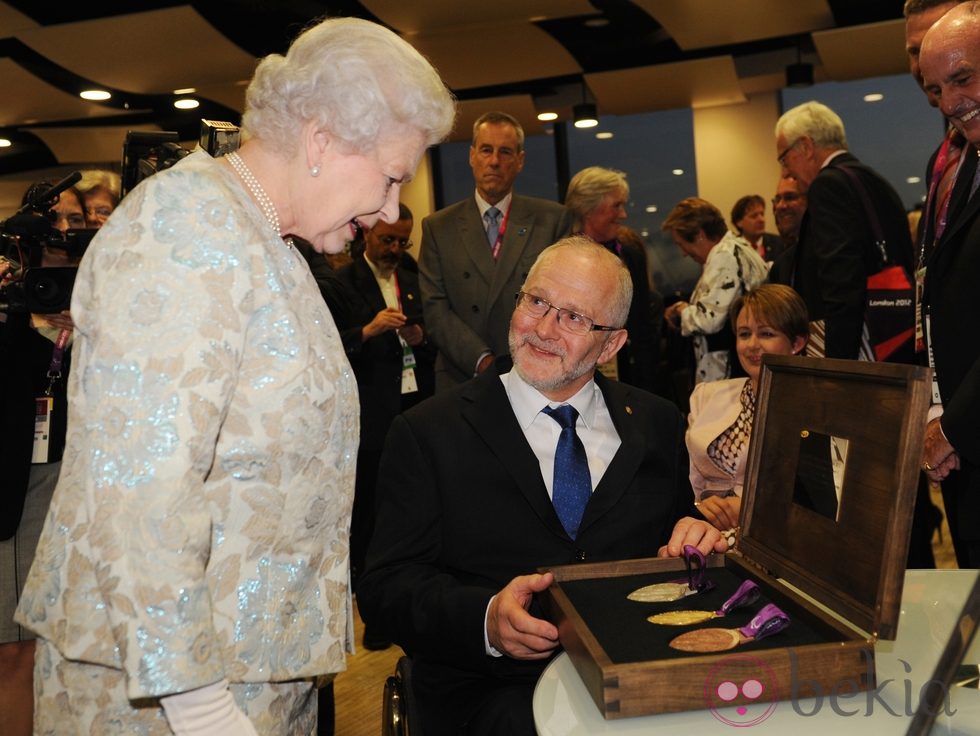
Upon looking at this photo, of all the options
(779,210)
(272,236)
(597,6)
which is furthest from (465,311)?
(597,6)

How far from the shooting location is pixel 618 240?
15.2ft

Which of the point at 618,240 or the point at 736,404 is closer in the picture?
the point at 736,404

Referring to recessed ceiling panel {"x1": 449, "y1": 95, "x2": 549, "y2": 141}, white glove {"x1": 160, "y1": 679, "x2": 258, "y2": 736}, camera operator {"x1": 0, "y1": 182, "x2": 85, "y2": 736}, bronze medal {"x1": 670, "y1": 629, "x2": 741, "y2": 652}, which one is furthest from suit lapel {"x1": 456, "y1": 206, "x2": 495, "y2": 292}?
recessed ceiling panel {"x1": 449, "y1": 95, "x2": 549, "y2": 141}

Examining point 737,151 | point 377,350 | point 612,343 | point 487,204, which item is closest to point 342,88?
point 612,343

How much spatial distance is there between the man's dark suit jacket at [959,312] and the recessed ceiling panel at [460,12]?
4.44 metres

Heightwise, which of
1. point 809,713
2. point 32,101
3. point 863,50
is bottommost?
point 809,713

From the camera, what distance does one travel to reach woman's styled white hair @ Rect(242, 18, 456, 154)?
117 centimetres

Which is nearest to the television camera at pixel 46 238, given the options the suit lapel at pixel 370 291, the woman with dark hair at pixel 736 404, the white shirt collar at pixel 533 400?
the white shirt collar at pixel 533 400

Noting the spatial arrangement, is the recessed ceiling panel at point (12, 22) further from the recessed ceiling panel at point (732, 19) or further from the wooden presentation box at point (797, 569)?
the wooden presentation box at point (797, 569)

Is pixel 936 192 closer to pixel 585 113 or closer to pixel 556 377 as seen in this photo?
pixel 556 377

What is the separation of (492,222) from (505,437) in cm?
199

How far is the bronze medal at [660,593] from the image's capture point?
145 cm

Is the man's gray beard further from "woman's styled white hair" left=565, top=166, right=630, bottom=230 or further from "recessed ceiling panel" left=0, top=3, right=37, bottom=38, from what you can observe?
"recessed ceiling panel" left=0, top=3, right=37, bottom=38

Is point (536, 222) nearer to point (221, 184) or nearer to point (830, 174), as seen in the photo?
point (830, 174)
